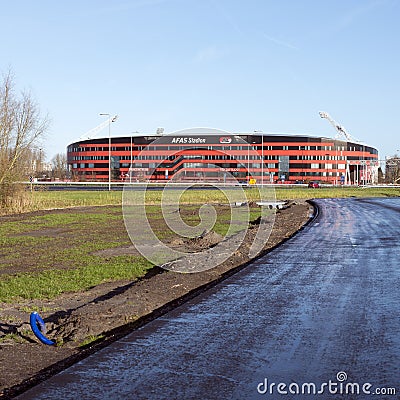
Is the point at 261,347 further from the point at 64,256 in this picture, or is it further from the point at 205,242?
the point at 205,242

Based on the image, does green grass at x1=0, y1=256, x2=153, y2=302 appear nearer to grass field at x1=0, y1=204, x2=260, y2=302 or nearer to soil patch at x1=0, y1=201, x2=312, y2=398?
grass field at x1=0, y1=204, x2=260, y2=302

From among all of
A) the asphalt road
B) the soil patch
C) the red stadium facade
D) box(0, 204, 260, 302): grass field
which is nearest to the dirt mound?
box(0, 204, 260, 302): grass field

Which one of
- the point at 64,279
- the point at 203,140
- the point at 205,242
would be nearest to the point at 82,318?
the point at 64,279

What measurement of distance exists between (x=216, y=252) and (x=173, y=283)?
A: 534 cm

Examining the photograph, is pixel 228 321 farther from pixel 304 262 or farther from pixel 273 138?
pixel 273 138

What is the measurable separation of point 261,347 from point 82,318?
3.08 metres

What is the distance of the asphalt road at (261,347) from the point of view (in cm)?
587

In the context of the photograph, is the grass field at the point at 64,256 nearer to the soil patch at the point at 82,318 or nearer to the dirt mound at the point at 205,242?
the soil patch at the point at 82,318

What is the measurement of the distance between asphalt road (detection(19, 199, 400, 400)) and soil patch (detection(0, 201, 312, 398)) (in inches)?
16.4

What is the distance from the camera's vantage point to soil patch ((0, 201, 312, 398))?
6.98 meters

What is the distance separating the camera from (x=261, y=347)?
728cm

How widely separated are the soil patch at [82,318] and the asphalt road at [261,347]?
16.4 inches

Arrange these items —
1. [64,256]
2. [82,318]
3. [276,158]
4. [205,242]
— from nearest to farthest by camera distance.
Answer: [82,318] → [64,256] → [205,242] → [276,158]

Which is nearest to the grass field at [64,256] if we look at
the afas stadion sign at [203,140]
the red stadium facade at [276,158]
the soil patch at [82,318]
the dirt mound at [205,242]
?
the soil patch at [82,318]
